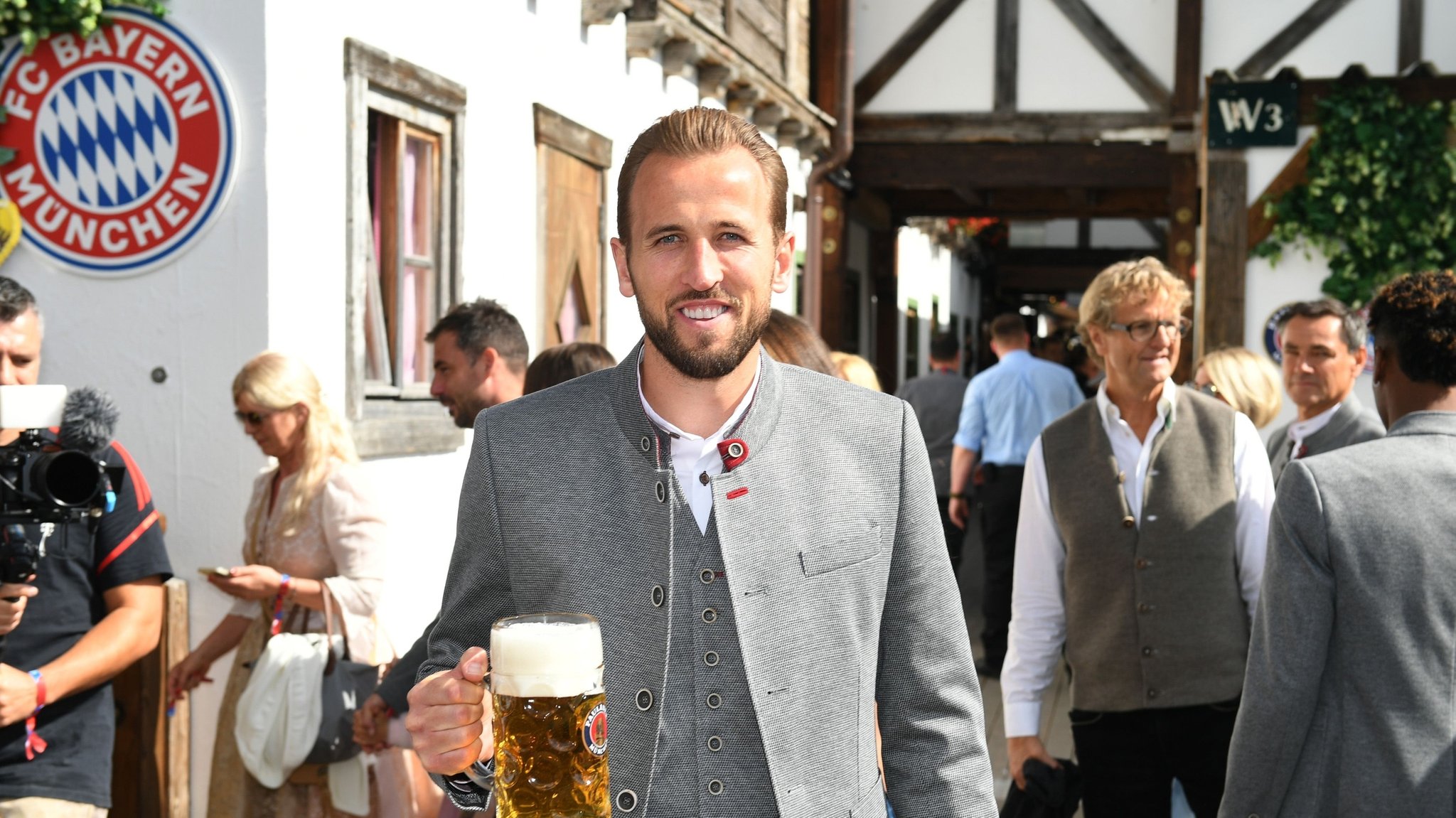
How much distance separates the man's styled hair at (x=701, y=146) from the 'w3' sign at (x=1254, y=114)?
881cm

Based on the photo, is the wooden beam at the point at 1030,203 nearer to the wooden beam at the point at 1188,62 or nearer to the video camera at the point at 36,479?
the wooden beam at the point at 1188,62

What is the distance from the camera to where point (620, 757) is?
1.66 meters

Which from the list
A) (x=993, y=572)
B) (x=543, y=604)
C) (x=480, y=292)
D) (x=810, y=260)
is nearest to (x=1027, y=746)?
(x=543, y=604)

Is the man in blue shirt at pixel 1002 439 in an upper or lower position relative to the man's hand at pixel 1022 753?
upper

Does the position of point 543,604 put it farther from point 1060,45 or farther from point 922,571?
point 1060,45

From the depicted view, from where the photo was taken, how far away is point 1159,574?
329 centimetres

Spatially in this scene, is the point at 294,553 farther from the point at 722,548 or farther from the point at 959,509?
the point at 959,509

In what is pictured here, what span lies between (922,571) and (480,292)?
4662mm

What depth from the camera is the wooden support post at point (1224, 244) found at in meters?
9.80

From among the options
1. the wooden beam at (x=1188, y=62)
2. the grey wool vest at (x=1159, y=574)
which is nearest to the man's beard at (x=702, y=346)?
the grey wool vest at (x=1159, y=574)

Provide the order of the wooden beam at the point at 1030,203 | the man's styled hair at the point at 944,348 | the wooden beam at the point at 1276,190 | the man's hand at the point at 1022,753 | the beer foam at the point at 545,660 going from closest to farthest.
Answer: the beer foam at the point at 545,660
the man's hand at the point at 1022,753
the man's styled hair at the point at 944,348
the wooden beam at the point at 1276,190
the wooden beam at the point at 1030,203

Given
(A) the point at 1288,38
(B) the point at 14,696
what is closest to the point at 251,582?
(B) the point at 14,696

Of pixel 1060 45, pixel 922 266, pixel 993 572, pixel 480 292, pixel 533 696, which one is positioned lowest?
pixel 993 572

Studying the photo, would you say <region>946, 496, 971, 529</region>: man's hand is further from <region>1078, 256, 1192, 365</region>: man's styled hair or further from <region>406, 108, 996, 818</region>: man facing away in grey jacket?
<region>406, 108, 996, 818</region>: man facing away in grey jacket
